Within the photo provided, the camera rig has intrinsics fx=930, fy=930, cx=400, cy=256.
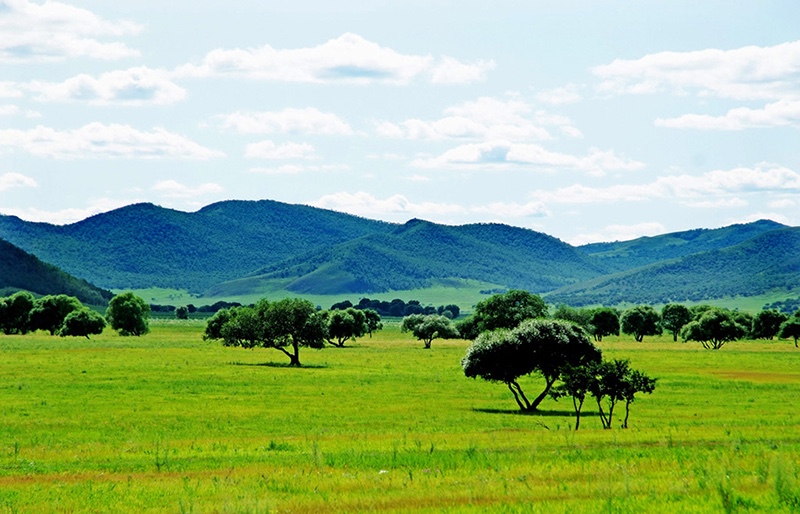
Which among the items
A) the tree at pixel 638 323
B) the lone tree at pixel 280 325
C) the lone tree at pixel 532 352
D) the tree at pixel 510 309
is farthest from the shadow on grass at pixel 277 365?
the tree at pixel 638 323

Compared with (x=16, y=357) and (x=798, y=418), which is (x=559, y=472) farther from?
(x=16, y=357)

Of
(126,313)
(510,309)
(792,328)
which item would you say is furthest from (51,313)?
(792,328)

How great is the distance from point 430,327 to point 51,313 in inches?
3028

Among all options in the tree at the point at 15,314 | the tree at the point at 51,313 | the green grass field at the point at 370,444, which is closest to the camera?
the green grass field at the point at 370,444

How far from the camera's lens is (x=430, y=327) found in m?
166

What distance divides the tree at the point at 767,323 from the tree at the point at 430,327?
206 feet

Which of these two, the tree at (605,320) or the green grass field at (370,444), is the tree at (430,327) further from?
the green grass field at (370,444)

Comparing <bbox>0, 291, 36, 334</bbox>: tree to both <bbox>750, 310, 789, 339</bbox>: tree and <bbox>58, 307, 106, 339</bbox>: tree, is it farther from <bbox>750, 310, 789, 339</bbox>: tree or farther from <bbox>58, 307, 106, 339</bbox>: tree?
<bbox>750, 310, 789, 339</bbox>: tree

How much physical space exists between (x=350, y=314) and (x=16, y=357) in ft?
226

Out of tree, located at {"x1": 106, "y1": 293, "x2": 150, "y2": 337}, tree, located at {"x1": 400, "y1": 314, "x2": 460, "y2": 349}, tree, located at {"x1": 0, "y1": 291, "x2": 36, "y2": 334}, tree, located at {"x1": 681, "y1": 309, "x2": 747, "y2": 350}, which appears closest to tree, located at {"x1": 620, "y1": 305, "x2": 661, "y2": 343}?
tree, located at {"x1": 681, "y1": 309, "x2": 747, "y2": 350}

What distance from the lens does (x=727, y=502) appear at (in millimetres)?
20656

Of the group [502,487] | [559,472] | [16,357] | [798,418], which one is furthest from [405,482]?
[16,357]

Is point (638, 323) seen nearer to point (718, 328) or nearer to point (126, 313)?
point (718, 328)

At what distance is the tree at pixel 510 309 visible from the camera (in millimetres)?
128750
